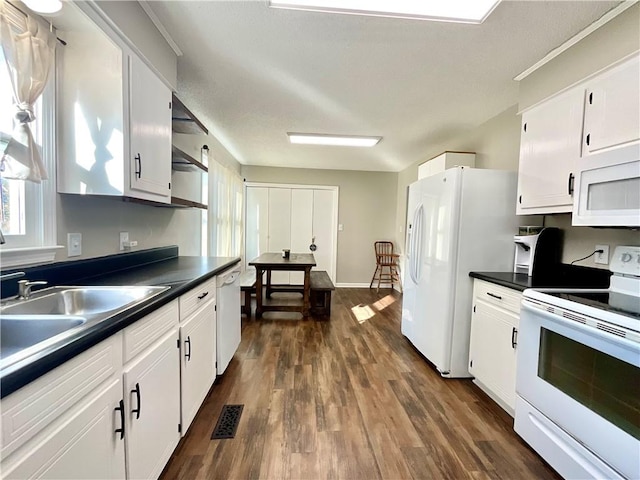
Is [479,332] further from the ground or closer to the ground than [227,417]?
further from the ground

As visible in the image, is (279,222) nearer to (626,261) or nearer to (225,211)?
(225,211)

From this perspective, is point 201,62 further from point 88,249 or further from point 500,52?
point 500,52

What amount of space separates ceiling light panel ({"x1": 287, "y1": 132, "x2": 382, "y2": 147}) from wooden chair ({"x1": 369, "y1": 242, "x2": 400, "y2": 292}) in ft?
7.90

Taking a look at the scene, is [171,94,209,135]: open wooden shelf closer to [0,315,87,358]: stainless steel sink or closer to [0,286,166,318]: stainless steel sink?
[0,286,166,318]: stainless steel sink

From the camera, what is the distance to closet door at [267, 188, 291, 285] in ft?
19.0

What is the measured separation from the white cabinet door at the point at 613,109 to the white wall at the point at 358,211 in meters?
4.23

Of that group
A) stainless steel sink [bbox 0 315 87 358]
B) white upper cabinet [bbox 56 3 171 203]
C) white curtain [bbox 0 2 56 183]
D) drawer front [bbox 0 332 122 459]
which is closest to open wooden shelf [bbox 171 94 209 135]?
white upper cabinet [bbox 56 3 171 203]

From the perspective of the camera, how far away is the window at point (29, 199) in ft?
3.78

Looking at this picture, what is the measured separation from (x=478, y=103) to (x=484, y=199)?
1038 mm

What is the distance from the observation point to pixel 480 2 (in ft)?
4.85

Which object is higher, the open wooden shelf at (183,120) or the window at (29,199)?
the open wooden shelf at (183,120)

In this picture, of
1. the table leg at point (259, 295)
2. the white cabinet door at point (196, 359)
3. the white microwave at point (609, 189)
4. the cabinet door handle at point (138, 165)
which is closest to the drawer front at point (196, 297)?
the white cabinet door at point (196, 359)

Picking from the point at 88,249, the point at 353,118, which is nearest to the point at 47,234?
the point at 88,249

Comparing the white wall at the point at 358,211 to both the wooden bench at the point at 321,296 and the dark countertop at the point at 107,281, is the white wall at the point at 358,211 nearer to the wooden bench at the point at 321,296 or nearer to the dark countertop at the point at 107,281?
the wooden bench at the point at 321,296
